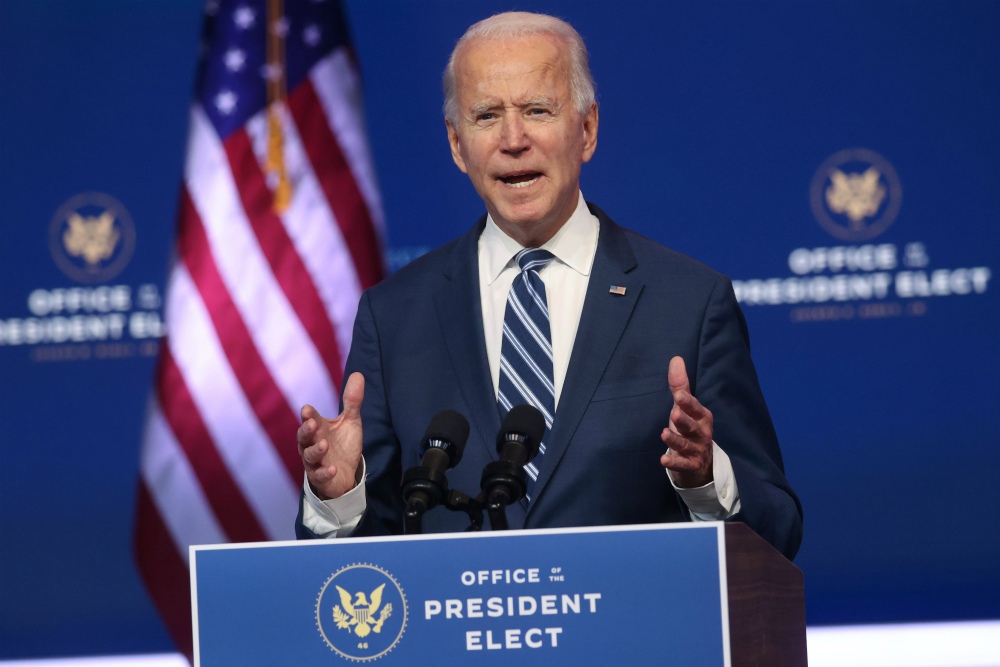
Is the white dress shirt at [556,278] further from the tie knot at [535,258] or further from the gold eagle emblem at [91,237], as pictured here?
the gold eagle emblem at [91,237]

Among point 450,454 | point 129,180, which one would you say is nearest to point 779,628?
point 450,454

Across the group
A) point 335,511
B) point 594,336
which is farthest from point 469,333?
point 335,511

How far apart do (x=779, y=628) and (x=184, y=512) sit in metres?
2.59

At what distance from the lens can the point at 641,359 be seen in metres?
1.81

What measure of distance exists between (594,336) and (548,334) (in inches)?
3.1

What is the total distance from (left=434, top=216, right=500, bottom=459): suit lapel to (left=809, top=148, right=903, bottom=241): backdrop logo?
6.27ft

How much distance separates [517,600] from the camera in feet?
3.81

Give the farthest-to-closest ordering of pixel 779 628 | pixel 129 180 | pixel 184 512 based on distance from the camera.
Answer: pixel 129 180 < pixel 184 512 < pixel 779 628

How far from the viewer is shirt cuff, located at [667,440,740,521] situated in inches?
58.9

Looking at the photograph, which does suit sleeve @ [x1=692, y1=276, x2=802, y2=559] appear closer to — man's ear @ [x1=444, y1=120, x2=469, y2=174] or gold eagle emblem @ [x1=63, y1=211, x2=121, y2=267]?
man's ear @ [x1=444, y1=120, x2=469, y2=174]

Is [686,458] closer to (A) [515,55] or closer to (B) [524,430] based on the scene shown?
(B) [524,430]

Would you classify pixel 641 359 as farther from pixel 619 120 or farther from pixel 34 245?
pixel 34 245

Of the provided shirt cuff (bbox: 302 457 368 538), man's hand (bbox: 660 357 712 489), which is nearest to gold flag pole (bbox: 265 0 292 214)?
shirt cuff (bbox: 302 457 368 538)

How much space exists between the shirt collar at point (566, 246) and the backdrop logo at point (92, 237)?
7.68ft
